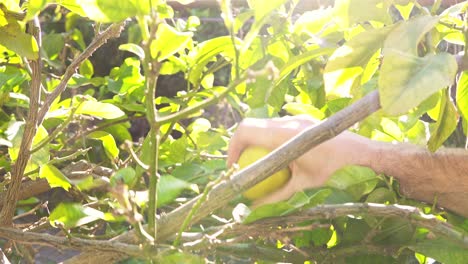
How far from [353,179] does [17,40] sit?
385 millimetres

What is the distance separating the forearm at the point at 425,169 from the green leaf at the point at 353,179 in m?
0.02

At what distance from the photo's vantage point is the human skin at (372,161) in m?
0.79

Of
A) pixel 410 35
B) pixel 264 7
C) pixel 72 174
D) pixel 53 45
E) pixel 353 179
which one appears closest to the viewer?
pixel 264 7

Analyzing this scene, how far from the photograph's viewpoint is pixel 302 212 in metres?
0.66

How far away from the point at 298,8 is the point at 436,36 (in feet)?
2.28

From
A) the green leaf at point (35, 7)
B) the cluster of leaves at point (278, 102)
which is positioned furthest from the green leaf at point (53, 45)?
the green leaf at point (35, 7)

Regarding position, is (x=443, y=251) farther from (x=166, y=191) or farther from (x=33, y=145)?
(x=33, y=145)

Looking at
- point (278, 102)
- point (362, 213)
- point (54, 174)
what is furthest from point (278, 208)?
point (278, 102)

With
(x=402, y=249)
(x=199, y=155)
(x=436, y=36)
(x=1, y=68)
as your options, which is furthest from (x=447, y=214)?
(x=1, y=68)

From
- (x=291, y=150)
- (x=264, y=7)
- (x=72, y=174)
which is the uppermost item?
(x=264, y=7)

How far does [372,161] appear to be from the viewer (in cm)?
80

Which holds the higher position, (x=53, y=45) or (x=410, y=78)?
(x=410, y=78)

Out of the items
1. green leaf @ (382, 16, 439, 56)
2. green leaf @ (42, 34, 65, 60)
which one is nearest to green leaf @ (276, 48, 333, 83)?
green leaf @ (382, 16, 439, 56)

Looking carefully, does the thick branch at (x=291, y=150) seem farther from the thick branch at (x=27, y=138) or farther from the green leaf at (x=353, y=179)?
the thick branch at (x=27, y=138)
